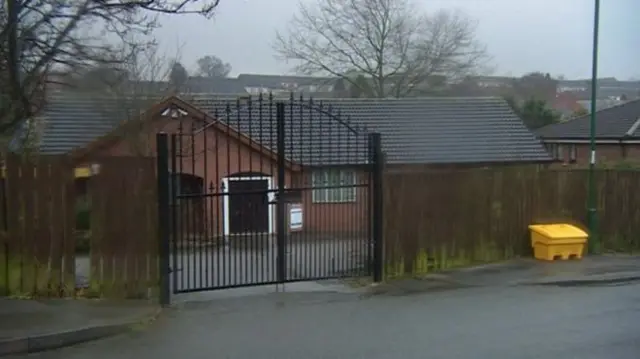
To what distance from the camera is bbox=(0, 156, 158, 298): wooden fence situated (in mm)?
10820

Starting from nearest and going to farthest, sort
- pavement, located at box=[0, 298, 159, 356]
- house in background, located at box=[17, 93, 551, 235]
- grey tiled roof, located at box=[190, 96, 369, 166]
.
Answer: pavement, located at box=[0, 298, 159, 356], grey tiled roof, located at box=[190, 96, 369, 166], house in background, located at box=[17, 93, 551, 235]

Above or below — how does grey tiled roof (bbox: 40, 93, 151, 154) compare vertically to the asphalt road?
above

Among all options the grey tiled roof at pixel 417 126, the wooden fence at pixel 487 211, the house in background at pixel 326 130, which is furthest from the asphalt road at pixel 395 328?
the grey tiled roof at pixel 417 126

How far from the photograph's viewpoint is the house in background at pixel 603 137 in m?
38.6

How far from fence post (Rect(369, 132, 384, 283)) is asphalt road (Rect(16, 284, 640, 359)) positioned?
1.22 m

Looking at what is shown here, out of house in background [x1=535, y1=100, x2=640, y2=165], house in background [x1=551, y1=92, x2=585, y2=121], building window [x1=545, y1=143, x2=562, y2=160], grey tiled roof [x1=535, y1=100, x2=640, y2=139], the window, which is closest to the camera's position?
the window

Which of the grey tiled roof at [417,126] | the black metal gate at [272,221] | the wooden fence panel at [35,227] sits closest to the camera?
the wooden fence panel at [35,227]

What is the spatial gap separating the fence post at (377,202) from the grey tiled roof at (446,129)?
2294 centimetres

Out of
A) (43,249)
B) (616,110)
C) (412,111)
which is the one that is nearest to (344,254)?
(43,249)

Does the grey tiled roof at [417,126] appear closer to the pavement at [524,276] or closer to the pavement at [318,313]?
the pavement at [524,276]

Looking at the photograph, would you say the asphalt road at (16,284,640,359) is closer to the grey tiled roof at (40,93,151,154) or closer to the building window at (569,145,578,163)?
the grey tiled roof at (40,93,151,154)

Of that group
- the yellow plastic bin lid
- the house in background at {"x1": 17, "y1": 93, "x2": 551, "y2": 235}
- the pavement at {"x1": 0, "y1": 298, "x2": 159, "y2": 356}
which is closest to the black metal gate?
the pavement at {"x1": 0, "y1": 298, "x2": 159, "y2": 356}

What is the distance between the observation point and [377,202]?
13172mm

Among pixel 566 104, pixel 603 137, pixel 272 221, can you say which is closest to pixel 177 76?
pixel 603 137
